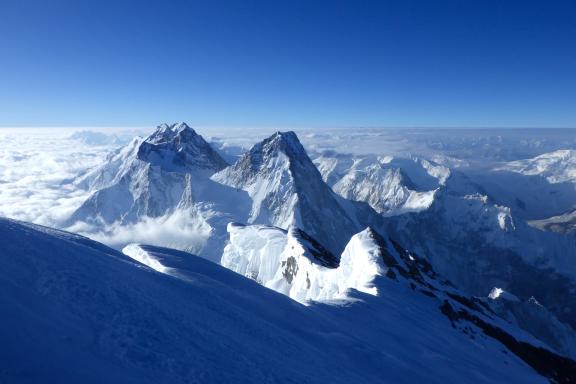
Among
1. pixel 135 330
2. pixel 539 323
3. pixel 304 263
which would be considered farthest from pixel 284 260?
pixel 539 323

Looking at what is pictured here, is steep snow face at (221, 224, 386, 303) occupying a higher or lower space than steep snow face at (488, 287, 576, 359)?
higher

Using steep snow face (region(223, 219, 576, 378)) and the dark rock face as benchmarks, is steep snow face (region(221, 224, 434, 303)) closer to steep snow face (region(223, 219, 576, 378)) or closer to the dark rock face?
steep snow face (region(223, 219, 576, 378))

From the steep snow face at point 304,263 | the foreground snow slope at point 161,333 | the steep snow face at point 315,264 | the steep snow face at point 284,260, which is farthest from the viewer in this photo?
the steep snow face at point 284,260

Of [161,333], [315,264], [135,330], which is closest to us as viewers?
[135,330]

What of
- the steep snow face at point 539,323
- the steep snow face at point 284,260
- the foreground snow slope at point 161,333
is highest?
the foreground snow slope at point 161,333

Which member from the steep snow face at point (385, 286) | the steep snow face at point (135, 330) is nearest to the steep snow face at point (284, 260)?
the steep snow face at point (385, 286)

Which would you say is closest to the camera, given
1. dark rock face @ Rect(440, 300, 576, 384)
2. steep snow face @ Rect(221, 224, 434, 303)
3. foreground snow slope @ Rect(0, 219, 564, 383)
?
foreground snow slope @ Rect(0, 219, 564, 383)

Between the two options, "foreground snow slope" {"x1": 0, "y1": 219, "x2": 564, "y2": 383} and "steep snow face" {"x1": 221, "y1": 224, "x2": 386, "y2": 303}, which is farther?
"steep snow face" {"x1": 221, "y1": 224, "x2": 386, "y2": 303}

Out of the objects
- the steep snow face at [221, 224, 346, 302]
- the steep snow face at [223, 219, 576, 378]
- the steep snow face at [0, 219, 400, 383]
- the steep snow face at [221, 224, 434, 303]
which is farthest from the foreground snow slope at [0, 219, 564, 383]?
the steep snow face at [221, 224, 346, 302]

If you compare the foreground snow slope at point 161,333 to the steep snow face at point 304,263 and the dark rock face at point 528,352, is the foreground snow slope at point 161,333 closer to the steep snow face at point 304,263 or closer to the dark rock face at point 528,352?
the steep snow face at point 304,263

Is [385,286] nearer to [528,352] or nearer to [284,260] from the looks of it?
[528,352]
